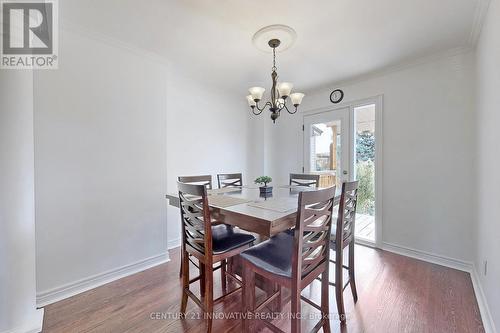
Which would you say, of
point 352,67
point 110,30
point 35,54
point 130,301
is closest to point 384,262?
point 352,67

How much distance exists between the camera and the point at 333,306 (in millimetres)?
1778

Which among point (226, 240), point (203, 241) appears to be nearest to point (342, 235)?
point (226, 240)

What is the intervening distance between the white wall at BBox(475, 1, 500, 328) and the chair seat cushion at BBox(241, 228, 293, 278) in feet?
4.29

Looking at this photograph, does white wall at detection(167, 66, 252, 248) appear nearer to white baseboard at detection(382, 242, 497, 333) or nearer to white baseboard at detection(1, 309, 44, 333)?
white baseboard at detection(1, 309, 44, 333)

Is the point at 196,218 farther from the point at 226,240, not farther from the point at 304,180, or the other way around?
the point at 304,180

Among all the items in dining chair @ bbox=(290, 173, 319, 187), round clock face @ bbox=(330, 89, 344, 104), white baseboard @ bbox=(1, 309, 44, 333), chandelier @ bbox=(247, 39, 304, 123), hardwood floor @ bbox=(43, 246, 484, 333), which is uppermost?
round clock face @ bbox=(330, 89, 344, 104)

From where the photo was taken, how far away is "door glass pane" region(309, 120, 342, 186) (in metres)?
3.38

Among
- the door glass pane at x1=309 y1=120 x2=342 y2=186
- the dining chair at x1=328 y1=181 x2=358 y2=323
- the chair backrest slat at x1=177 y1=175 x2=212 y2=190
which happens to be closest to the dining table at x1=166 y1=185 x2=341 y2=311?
the dining chair at x1=328 y1=181 x2=358 y2=323

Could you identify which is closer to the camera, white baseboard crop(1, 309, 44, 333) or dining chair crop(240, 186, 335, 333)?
dining chair crop(240, 186, 335, 333)

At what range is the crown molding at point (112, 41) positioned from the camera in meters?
1.92

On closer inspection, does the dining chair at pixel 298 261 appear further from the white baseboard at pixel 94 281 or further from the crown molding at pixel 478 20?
the crown molding at pixel 478 20

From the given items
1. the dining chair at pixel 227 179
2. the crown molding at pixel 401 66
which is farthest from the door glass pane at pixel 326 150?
the dining chair at pixel 227 179

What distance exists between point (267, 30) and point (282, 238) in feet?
5.82

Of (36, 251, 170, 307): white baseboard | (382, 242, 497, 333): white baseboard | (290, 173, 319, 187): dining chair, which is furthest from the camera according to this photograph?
(290, 173, 319, 187): dining chair
